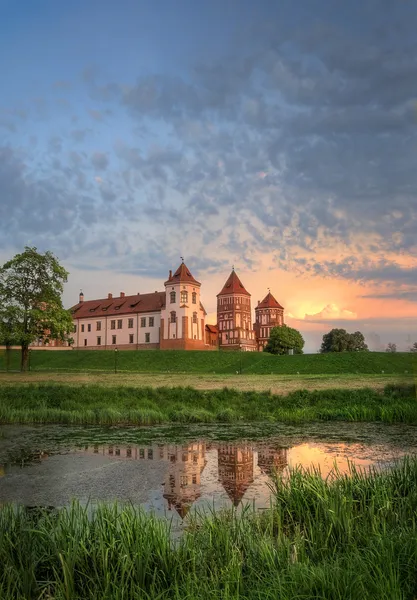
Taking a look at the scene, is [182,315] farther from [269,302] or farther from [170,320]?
[269,302]

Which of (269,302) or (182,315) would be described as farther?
(269,302)

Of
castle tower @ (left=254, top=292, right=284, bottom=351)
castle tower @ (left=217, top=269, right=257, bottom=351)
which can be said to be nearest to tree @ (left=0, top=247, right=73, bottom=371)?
castle tower @ (left=217, top=269, right=257, bottom=351)

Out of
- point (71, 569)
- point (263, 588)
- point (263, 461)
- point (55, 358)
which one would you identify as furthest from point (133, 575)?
point (55, 358)

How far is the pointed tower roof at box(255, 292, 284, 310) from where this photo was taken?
119 m

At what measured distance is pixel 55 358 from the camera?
74.6 meters

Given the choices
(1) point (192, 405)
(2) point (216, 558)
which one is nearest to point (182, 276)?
(1) point (192, 405)

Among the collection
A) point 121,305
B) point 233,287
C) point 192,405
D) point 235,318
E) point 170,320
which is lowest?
point 192,405

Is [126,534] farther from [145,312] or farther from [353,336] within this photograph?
[353,336]

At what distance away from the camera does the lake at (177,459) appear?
31.6 feet

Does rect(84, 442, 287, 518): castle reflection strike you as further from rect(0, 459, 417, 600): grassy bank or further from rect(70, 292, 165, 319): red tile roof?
rect(70, 292, 165, 319): red tile roof

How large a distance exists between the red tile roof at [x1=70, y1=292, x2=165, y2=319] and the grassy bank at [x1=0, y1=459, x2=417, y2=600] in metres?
85.3

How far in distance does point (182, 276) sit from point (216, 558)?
3353 inches

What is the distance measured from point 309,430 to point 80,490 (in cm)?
1070

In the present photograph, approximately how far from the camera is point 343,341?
334ft
